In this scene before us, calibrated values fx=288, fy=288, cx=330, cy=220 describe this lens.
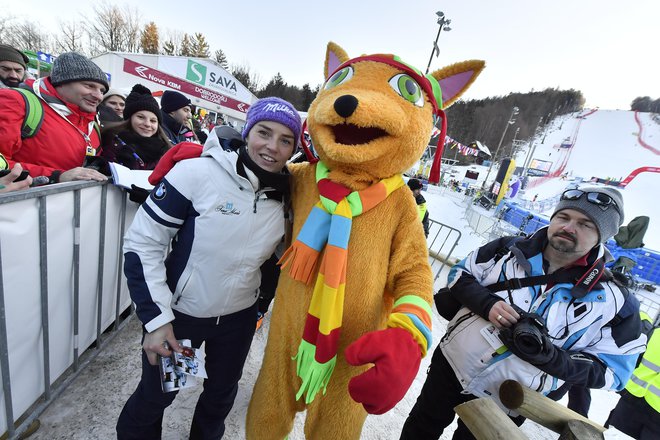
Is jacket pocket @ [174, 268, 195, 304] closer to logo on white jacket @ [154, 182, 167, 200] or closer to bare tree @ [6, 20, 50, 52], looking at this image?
logo on white jacket @ [154, 182, 167, 200]

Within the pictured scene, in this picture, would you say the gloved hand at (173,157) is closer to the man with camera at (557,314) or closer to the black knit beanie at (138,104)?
the black knit beanie at (138,104)

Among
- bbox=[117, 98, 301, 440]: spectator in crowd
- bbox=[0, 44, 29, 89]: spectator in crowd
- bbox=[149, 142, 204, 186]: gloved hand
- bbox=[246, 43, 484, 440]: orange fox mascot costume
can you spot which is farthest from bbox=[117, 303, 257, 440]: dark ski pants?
bbox=[0, 44, 29, 89]: spectator in crowd

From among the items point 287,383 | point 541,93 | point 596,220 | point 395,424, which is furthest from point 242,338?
point 541,93

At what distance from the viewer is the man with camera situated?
4.98 feet

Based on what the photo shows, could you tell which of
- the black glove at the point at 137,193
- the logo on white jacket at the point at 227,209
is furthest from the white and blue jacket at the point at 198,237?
the black glove at the point at 137,193

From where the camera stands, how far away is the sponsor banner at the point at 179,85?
636 inches

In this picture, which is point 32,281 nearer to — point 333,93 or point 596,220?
point 333,93

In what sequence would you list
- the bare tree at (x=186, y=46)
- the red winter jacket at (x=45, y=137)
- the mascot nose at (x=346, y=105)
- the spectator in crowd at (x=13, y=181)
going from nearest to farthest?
the mascot nose at (x=346, y=105) < the spectator in crowd at (x=13, y=181) < the red winter jacket at (x=45, y=137) < the bare tree at (x=186, y=46)

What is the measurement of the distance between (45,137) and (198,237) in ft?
4.75

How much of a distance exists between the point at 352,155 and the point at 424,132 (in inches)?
14.5

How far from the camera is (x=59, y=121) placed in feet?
6.10

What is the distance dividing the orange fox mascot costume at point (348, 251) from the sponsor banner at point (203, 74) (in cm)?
2038

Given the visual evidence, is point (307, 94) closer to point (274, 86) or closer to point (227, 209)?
point (274, 86)

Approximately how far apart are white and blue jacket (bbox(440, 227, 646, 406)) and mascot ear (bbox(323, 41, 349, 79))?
4.90 ft
